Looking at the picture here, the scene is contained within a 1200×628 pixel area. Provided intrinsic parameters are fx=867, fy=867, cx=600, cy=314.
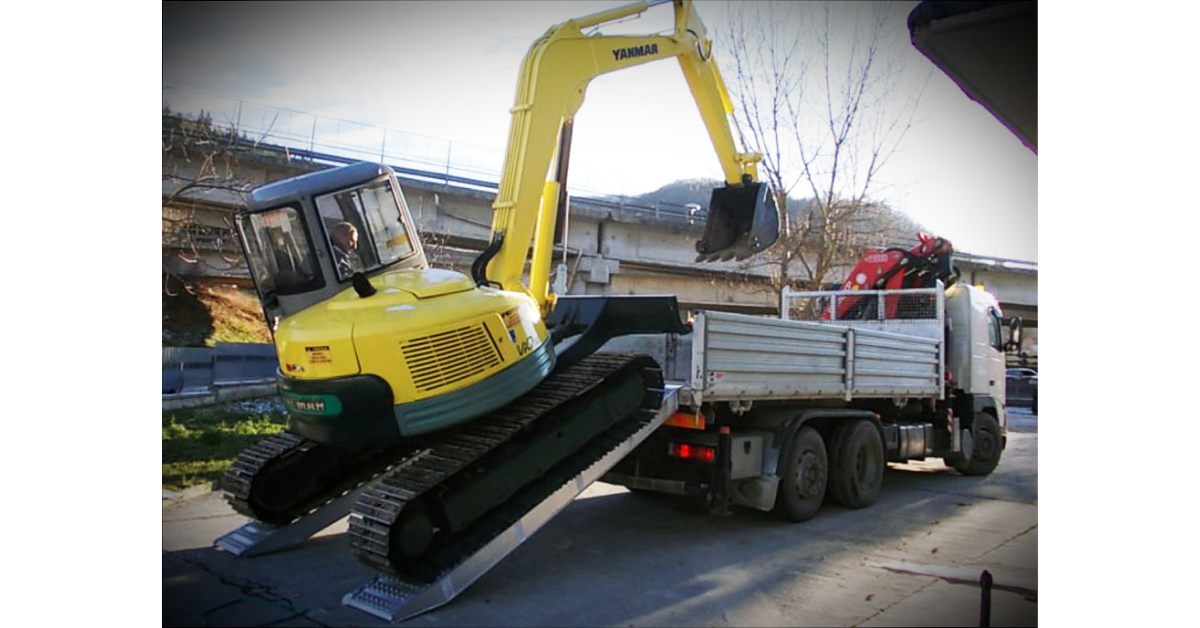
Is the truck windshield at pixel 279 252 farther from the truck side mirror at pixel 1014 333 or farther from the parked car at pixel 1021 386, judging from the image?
the parked car at pixel 1021 386

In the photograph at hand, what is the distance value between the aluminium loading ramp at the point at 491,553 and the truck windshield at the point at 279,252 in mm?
1903

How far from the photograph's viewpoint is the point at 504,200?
20.8ft

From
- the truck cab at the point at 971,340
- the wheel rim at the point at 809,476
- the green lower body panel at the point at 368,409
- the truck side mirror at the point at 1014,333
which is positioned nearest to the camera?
the green lower body panel at the point at 368,409

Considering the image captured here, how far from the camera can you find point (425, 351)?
5133mm

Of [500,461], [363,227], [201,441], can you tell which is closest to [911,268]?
[500,461]

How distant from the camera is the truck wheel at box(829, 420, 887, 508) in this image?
26.0ft

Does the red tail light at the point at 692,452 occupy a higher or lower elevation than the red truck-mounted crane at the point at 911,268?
lower

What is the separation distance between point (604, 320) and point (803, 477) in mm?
2205

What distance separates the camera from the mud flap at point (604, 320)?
7.00m

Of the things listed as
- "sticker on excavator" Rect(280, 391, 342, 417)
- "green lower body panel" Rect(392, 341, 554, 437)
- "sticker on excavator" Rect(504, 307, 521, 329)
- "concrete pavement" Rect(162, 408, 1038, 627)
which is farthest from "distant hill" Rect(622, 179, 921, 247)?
"sticker on excavator" Rect(280, 391, 342, 417)

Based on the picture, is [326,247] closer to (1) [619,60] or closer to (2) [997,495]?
(1) [619,60]

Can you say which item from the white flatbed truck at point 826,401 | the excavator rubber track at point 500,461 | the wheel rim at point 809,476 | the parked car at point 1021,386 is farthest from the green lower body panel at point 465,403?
the parked car at point 1021,386
